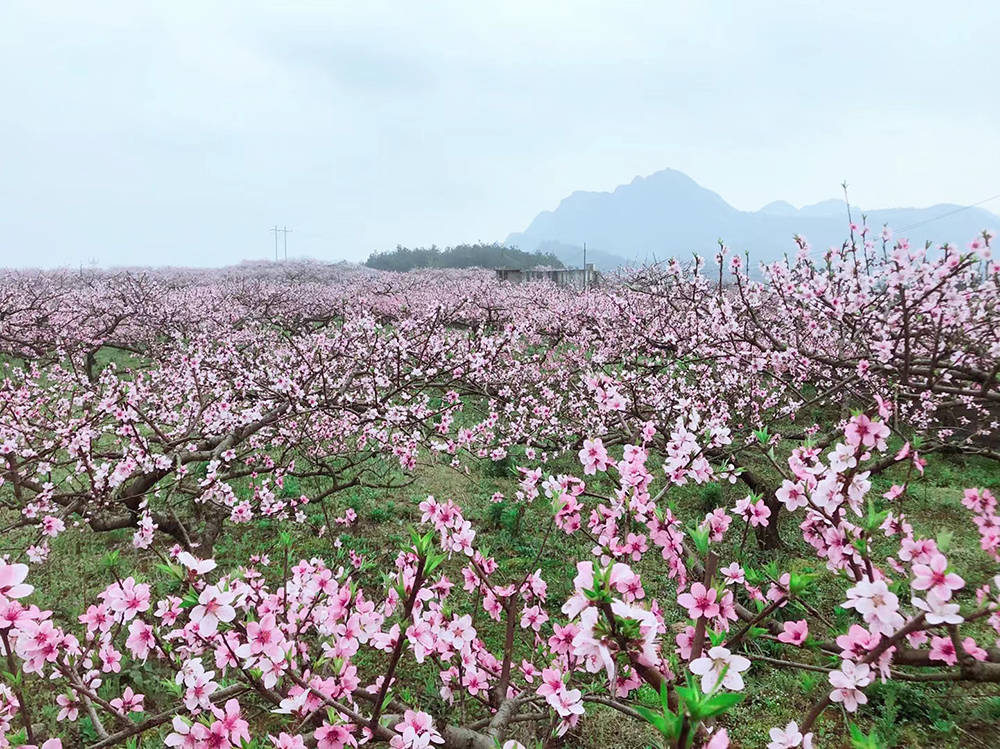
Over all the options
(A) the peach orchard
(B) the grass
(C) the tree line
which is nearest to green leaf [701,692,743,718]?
(A) the peach orchard

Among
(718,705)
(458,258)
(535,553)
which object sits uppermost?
(458,258)

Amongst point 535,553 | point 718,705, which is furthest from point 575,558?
point 718,705

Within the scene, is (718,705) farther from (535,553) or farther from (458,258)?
(458,258)

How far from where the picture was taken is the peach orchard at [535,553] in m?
1.64

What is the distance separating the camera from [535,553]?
614 centimetres

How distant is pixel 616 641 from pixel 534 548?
513cm

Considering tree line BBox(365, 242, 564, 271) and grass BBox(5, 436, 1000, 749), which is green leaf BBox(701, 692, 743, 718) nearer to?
grass BBox(5, 436, 1000, 749)

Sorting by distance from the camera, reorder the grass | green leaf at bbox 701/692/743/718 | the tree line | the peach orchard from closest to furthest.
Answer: green leaf at bbox 701/692/743/718
the peach orchard
the grass
the tree line

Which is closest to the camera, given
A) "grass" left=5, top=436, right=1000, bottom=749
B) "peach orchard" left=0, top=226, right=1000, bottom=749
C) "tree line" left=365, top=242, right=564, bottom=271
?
"peach orchard" left=0, top=226, right=1000, bottom=749

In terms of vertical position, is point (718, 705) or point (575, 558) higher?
point (718, 705)

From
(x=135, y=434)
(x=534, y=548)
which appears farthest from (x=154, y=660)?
(x=534, y=548)

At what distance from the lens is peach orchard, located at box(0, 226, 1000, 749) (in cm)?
164

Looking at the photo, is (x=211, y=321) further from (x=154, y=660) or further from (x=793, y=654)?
(x=793, y=654)

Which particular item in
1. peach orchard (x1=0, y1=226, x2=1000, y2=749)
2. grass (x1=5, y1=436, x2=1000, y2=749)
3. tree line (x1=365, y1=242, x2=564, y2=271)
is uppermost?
tree line (x1=365, y1=242, x2=564, y2=271)
